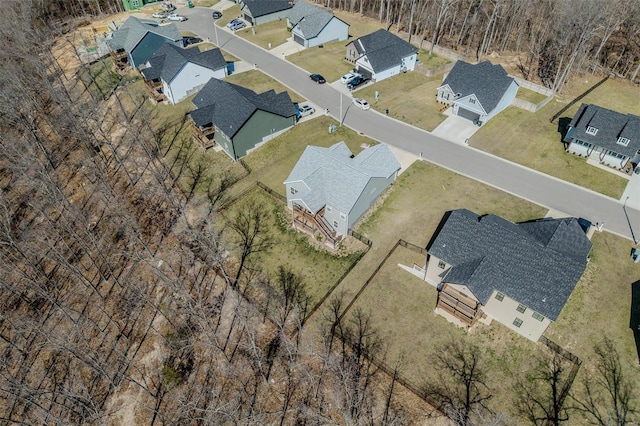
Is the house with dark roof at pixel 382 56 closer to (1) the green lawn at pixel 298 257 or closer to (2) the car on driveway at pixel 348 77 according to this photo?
(2) the car on driveway at pixel 348 77

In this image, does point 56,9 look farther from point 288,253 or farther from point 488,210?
point 488,210

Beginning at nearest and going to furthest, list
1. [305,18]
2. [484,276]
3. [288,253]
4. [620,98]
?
[484,276] < [288,253] < [620,98] < [305,18]

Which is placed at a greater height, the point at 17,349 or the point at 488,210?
the point at 488,210

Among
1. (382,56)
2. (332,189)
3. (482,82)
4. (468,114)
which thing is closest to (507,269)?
(332,189)

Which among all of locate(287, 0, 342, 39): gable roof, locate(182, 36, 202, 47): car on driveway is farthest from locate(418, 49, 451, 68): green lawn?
locate(182, 36, 202, 47): car on driveway

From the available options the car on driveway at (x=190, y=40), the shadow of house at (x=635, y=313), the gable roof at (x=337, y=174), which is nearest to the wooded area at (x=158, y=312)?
the shadow of house at (x=635, y=313)

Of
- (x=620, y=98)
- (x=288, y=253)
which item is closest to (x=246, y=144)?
(x=288, y=253)
